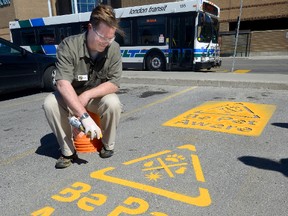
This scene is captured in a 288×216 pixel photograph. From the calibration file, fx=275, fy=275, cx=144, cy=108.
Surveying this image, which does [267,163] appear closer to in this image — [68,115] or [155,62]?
[68,115]

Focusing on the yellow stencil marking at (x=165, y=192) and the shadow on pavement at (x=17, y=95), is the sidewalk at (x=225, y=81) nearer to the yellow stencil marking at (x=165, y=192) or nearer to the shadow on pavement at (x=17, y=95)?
the shadow on pavement at (x=17, y=95)

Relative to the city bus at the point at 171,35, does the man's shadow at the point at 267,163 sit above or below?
below

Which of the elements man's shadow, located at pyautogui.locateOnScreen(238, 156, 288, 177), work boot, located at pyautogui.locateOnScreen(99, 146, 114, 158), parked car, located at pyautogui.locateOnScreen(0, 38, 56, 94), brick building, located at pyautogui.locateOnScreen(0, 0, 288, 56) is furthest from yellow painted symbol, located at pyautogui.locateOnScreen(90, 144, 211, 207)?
brick building, located at pyautogui.locateOnScreen(0, 0, 288, 56)

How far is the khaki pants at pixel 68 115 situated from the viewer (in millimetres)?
2902

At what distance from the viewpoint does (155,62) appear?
12.8m

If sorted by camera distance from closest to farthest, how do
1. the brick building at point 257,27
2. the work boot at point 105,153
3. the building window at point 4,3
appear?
the work boot at point 105,153 < the brick building at point 257,27 < the building window at point 4,3

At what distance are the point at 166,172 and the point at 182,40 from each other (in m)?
9.95

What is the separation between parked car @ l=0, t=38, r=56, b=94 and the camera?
6.71 metres

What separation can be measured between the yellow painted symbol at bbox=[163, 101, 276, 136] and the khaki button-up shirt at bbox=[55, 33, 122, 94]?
1732 millimetres

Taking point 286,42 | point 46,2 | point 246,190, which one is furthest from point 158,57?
point 46,2

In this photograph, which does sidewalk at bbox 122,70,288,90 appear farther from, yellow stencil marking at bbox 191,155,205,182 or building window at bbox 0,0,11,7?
building window at bbox 0,0,11,7

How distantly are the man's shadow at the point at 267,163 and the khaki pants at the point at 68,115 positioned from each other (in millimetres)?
1522

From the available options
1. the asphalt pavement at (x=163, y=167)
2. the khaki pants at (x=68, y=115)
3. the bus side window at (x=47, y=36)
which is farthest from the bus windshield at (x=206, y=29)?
the khaki pants at (x=68, y=115)

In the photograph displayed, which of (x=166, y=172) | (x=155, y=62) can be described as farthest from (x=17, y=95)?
(x=155, y=62)
